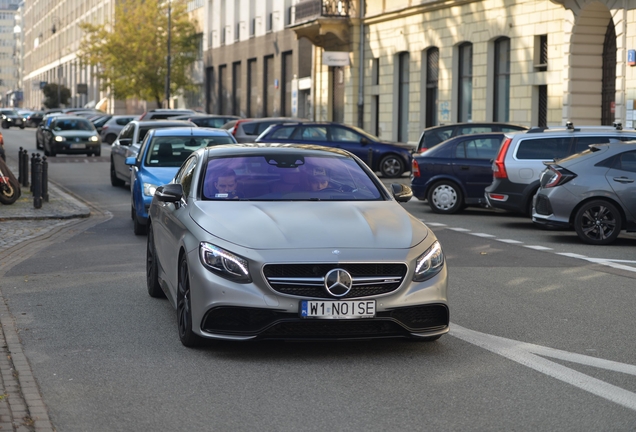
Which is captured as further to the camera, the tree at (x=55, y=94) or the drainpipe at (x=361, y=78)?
the tree at (x=55, y=94)

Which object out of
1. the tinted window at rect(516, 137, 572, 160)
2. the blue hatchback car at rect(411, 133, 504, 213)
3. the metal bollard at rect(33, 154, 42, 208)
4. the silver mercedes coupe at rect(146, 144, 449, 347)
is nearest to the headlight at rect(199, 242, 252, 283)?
the silver mercedes coupe at rect(146, 144, 449, 347)

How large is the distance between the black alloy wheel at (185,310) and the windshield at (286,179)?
2.58 ft

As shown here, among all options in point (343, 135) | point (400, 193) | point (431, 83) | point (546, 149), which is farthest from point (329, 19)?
point (400, 193)

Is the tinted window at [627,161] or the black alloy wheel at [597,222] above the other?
the tinted window at [627,161]

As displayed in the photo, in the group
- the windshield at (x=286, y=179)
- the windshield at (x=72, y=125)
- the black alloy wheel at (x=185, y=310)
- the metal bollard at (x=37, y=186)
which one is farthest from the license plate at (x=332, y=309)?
the windshield at (x=72, y=125)

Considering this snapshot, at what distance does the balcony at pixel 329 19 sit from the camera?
44812 mm

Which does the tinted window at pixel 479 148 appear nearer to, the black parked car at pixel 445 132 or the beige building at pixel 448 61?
the black parked car at pixel 445 132

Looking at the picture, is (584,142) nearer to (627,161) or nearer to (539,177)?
(539,177)

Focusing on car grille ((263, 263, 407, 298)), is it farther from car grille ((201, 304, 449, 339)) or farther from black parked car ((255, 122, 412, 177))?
black parked car ((255, 122, 412, 177))

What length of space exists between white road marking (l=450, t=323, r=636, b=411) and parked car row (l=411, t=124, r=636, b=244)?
7507mm

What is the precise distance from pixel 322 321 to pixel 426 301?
714mm

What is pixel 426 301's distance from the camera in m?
7.27

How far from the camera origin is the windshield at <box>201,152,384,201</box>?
8.41 meters

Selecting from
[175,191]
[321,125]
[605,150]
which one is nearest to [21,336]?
[175,191]
